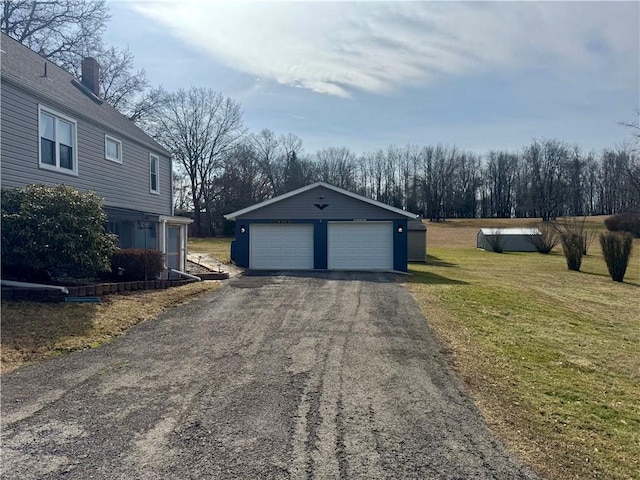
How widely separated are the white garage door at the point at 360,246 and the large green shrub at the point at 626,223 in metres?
37.0

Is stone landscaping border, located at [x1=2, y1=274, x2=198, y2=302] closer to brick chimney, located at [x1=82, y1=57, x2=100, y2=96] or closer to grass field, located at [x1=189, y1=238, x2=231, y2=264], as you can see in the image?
grass field, located at [x1=189, y1=238, x2=231, y2=264]

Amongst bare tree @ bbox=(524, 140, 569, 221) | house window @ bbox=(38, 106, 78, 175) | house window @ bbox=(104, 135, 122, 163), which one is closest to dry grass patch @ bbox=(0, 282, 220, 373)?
house window @ bbox=(38, 106, 78, 175)

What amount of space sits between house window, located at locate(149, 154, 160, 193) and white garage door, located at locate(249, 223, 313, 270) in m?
3.97

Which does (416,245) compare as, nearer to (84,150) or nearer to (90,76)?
(90,76)

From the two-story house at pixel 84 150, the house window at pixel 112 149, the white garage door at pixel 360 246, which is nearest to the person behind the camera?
the two-story house at pixel 84 150

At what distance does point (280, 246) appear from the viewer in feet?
60.4

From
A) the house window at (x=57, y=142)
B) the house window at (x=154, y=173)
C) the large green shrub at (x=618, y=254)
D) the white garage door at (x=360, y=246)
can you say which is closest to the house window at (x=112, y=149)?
the house window at (x=57, y=142)

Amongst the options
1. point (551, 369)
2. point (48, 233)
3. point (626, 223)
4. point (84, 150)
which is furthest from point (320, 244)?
point (626, 223)

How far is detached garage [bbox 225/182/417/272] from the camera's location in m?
18.1

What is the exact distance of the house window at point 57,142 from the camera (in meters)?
10.9

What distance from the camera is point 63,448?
334 centimetres

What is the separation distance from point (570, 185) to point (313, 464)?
77.8m

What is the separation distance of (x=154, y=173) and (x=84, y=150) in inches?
178

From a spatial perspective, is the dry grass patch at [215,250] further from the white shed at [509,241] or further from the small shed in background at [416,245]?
the white shed at [509,241]
